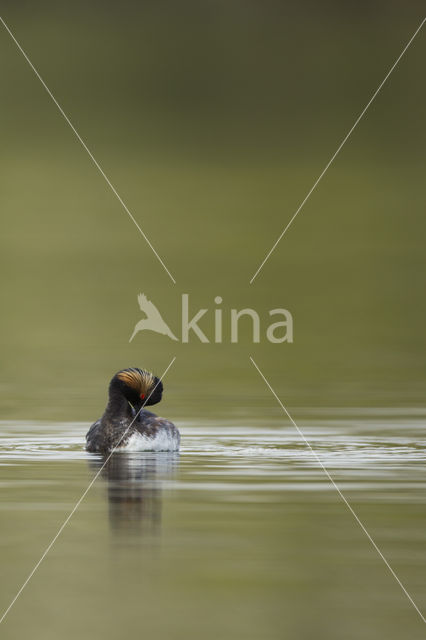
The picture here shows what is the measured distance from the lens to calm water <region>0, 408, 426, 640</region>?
31.2ft

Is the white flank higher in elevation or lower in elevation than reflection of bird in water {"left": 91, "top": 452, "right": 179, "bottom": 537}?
higher

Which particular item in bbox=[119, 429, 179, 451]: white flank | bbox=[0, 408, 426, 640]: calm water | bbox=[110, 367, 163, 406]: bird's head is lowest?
bbox=[0, 408, 426, 640]: calm water

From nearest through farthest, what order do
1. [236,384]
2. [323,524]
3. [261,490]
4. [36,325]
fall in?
[323,524], [261,490], [236,384], [36,325]

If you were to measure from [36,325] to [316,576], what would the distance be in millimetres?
26060

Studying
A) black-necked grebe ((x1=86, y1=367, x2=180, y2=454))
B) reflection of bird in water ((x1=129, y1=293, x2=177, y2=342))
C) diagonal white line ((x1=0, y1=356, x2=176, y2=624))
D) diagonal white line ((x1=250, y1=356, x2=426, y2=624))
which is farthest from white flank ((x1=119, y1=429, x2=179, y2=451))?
reflection of bird in water ((x1=129, y1=293, x2=177, y2=342))

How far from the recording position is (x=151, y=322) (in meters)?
35.4

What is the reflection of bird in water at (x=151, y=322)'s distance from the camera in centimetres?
3291

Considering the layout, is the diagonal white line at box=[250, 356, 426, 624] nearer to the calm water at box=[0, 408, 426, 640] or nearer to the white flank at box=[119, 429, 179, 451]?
the calm water at box=[0, 408, 426, 640]

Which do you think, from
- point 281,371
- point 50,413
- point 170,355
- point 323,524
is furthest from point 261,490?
point 170,355

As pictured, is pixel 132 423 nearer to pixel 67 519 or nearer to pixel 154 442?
pixel 154 442

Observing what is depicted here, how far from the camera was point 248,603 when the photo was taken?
9.82 metres

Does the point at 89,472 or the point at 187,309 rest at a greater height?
the point at 187,309

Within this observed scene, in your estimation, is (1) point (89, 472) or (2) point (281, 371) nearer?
(1) point (89, 472)

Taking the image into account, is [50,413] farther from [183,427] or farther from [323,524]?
[323,524]
